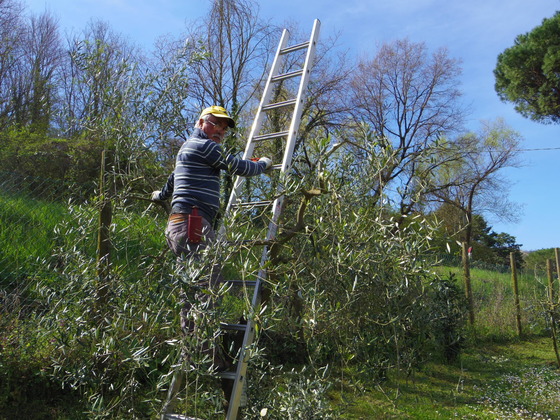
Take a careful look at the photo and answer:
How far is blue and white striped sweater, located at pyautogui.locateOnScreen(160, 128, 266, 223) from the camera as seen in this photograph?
3.43 metres

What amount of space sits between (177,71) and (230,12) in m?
10.8

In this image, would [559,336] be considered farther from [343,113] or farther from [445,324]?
[343,113]

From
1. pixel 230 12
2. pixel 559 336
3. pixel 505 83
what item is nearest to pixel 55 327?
pixel 559 336

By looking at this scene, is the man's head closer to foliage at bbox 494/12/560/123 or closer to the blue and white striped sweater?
the blue and white striped sweater

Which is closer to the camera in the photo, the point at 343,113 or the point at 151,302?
the point at 151,302

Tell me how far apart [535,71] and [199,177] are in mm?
21678

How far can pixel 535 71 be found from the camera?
21.0m

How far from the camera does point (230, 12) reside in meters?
13.9

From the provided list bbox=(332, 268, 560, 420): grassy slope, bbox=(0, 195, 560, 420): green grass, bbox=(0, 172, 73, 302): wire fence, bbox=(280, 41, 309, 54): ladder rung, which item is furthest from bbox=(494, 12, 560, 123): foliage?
bbox=(0, 172, 73, 302): wire fence

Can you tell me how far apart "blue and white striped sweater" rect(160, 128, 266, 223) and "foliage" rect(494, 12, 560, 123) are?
20.5 m

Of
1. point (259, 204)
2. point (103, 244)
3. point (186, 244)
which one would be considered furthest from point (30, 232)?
point (259, 204)

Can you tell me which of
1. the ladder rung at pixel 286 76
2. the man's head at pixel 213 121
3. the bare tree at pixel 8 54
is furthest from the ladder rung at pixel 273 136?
the bare tree at pixel 8 54

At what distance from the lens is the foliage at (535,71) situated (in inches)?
795

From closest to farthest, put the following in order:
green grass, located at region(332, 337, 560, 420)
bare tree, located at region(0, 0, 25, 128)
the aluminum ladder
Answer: the aluminum ladder < green grass, located at region(332, 337, 560, 420) < bare tree, located at region(0, 0, 25, 128)
